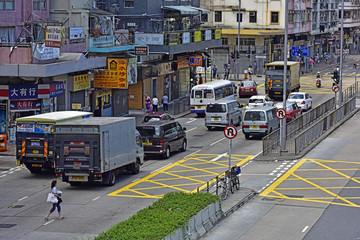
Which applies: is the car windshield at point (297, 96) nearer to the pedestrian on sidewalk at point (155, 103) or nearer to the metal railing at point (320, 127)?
the metal railing at point (320, 127)

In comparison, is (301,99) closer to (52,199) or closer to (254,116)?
(254,116)

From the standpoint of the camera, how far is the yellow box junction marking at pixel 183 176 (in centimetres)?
3275

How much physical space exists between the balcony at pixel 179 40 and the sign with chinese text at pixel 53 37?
65.5ft

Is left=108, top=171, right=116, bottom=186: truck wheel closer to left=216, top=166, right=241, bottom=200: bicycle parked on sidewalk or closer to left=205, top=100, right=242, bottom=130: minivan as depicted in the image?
left=216, top=166, right=241, bottom=200: bicycle parked on sidewalk

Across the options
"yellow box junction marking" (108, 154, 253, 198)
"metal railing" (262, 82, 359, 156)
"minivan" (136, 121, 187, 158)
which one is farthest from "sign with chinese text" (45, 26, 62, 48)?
"metal railing" (262, 82, 359, 156)

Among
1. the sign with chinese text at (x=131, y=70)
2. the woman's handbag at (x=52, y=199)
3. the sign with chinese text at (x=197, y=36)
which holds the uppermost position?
the sign with chinese text at (x=197, y=36)

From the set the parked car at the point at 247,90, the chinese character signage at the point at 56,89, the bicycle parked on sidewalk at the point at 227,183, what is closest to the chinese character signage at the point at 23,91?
the chinese character signage at the point at 56,89

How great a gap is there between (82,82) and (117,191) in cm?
2052

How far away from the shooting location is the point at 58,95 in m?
48.6

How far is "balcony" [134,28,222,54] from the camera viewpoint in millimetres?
64188

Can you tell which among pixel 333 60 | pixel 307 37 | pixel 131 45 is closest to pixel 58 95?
pixel 131 45

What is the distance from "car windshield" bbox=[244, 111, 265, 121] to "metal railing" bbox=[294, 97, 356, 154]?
11.0 ft

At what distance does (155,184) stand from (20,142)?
22.4ft

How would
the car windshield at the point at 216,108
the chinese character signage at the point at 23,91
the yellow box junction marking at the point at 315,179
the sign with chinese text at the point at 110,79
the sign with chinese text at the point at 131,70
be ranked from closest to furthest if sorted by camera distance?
the yellow box junction marking at the point at 315,179 → the chinese character signage at the point at 23,91 → the car windshield at the point at 216,108 → the sign with chinese text at the point at 110,79 → the sign with chinese text at the point at 131,70
